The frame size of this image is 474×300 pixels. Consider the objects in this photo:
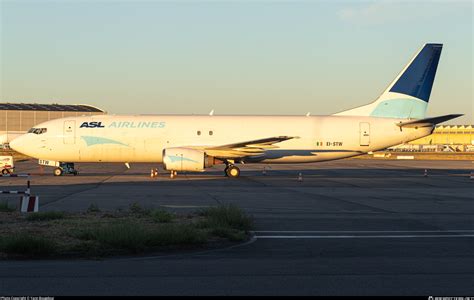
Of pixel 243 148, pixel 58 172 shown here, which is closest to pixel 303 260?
pixel 243 148

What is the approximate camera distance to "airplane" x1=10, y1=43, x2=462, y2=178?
39031 mm

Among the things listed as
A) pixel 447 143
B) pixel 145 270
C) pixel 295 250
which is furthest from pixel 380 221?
pixel 447 143

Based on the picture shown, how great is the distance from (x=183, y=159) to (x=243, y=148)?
3.86m

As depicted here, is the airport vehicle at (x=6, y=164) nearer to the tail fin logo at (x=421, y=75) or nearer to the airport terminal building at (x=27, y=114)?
the tail fin logo at (x=421, y=75)

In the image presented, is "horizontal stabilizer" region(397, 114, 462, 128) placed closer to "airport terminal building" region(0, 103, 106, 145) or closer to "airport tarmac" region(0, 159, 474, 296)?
"airport tarmac" region(0, 159, 474, 296)

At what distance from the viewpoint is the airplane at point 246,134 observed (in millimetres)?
39031

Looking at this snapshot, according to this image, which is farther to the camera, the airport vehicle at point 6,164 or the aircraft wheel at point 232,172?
the airport vehicle at point 6,164

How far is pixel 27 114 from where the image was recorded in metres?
124

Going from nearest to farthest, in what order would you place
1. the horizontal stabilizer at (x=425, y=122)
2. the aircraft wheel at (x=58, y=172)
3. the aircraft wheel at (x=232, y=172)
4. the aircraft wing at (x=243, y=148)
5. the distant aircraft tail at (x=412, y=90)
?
the horizontal stabilizer at (x=425, y=122), the aircraft wing at (x=243, y=148), the aircraft wheel at (x=232, y=172), the distant aircraft tail at (x=412, y=90), the aircraft wheel at (x=58, y=172)

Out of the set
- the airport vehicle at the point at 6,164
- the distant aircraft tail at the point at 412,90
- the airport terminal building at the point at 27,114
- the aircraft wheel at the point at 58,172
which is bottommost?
the aircraft wheel at the point at 58,172

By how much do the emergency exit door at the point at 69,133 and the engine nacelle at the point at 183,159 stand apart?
5898 mm

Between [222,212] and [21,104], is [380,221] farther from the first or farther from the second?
[21,104]

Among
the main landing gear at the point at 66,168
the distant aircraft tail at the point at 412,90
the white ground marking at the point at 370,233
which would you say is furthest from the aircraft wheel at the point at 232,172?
the white ground marking at the point at 370,233

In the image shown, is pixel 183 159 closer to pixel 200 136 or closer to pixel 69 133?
pixel 200 136
